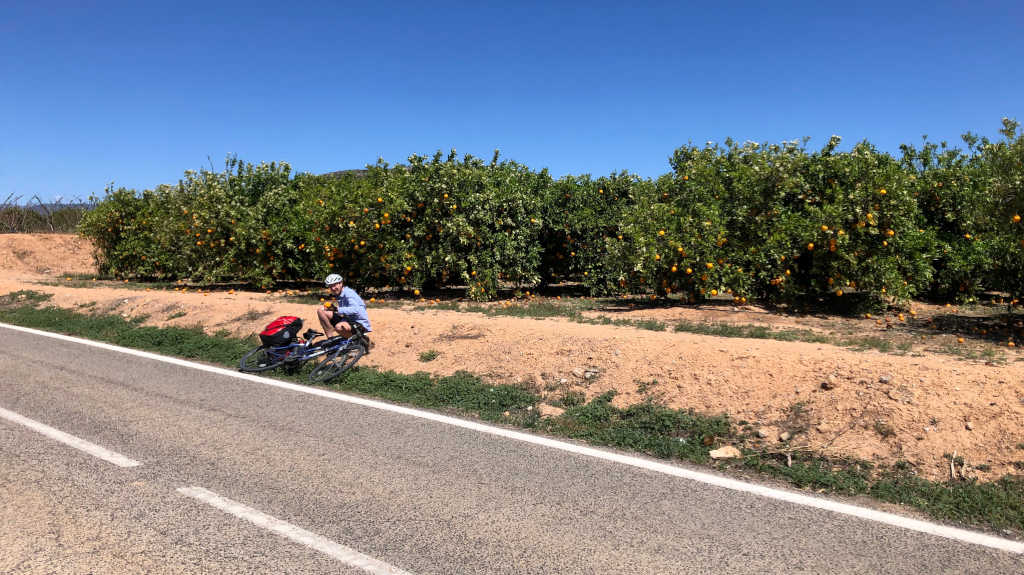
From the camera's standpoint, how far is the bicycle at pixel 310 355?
829cm

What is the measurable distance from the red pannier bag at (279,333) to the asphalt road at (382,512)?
2.30 meters

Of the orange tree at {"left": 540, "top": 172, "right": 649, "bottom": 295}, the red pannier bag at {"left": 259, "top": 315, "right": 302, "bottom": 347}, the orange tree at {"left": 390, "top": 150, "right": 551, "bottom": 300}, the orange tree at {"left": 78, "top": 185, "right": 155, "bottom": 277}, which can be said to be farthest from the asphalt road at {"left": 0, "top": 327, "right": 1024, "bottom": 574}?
the orange tree at {"left": 78, "top": 185, "right": 155, "bottom": 277}

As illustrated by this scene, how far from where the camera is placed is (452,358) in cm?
854

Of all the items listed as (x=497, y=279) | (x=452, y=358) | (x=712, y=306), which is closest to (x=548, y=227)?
(x=497, y=279)

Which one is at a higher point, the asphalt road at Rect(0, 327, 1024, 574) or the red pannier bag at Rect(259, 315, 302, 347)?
the red pannier bag at Rect(259, 315, 302, 347)

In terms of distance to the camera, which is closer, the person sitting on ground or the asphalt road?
the asphalt road

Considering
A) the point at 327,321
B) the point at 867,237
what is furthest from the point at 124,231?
the point at 867,237

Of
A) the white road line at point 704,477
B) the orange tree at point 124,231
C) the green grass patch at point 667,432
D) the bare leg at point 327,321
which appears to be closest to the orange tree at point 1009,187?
the green grass patch at point 667,432

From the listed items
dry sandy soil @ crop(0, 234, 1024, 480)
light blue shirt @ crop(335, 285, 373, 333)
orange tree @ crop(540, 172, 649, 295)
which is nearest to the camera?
dry sandy soil @ crop(0, 234, 1024, 480)

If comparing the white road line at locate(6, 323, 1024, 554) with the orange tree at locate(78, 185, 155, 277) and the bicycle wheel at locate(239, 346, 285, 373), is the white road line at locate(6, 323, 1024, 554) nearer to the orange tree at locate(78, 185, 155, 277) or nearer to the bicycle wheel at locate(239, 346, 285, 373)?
the bicycle wheel at locate(239, 346, 285, 373)

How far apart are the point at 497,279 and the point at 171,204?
43.0 ft

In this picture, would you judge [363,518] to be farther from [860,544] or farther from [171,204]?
[171,204]

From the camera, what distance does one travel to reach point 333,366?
8258 mm

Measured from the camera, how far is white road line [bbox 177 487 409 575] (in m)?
3.51
